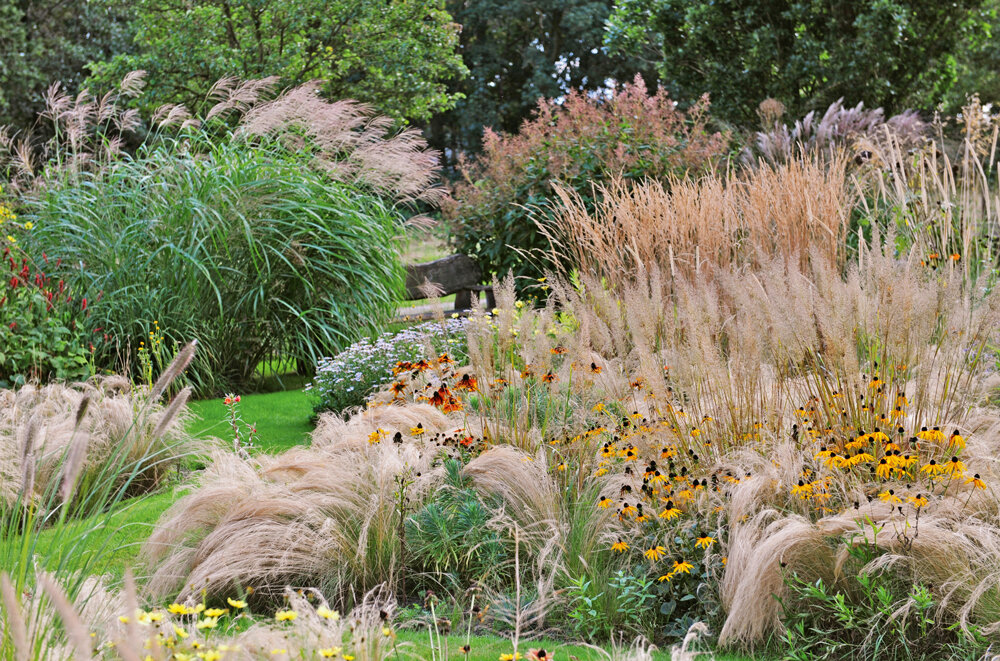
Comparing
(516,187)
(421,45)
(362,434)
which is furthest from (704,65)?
(362,434)

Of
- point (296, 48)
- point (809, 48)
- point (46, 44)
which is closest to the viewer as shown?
point (809, 48)

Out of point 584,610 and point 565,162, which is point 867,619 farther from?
point 565,162

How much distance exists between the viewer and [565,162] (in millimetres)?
9062

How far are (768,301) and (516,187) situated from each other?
6.30 meters

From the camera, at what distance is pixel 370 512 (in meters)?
3.41

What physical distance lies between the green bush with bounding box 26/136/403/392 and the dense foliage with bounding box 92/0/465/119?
23.9 ft

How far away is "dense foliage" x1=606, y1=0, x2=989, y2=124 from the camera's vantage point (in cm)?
1448

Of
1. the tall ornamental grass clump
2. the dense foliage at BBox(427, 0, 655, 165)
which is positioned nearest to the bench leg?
the tall ornamental grass clump

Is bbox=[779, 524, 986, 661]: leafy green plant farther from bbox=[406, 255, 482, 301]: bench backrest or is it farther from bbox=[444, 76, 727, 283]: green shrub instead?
bbox=[406, 255, 482, 301]: bench backrest

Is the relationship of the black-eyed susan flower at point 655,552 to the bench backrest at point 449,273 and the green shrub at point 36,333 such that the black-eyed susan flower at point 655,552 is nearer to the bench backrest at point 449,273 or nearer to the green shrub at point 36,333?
the green shrub at point 36,333

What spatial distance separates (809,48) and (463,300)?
322 inches

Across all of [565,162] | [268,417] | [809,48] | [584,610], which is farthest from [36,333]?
[809,48]

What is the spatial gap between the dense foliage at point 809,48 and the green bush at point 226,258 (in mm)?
9621

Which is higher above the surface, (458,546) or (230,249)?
(230,249)
